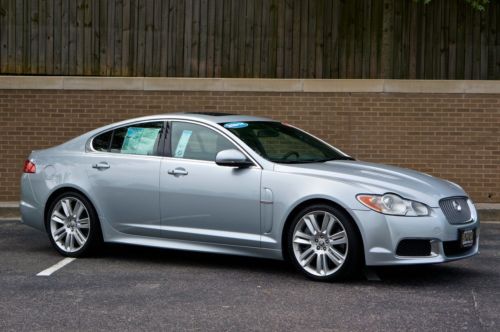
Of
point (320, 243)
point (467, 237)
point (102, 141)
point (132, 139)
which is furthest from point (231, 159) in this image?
point (467, 237)

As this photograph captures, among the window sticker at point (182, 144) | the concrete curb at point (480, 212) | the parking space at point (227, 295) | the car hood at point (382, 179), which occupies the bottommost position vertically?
the parking space at point (227, 295)

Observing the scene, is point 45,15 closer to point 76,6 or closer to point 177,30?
point 76,6

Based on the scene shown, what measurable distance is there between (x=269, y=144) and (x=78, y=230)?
6.83 ft

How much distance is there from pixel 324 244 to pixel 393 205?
2.14ft

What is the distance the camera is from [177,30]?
14641 mm

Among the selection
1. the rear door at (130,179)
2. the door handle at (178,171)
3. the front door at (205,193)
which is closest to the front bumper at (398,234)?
the front door at (205,193)

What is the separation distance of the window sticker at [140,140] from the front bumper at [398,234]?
234 cm

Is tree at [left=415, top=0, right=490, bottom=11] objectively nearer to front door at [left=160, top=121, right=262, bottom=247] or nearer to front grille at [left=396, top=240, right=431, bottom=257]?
front door at [left=160, top=121, right=262, bottom=247]

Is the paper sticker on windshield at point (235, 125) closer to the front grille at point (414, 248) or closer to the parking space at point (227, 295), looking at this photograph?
the parking space at point (227, 295)

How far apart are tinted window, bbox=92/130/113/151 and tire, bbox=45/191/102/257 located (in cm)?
51

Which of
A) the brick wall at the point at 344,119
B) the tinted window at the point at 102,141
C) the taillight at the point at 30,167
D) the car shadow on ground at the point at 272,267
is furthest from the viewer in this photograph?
the brick wall at the point at 344,119

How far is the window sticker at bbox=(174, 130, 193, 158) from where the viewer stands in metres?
8.98

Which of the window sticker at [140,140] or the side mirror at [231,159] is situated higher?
the window sticker at [140,140]

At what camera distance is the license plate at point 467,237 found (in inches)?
315
